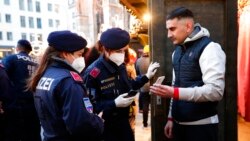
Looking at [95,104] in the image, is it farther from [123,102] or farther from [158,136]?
[158,136]

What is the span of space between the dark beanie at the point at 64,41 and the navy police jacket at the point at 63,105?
0.11 m

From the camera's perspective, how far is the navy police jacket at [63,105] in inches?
76.4

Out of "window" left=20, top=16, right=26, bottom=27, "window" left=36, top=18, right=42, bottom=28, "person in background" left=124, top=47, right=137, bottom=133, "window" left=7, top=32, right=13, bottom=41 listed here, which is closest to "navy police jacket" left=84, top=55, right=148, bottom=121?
"person in background" left=124, top=47, right=137, bottom=133

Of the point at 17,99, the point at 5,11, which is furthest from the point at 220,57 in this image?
the point at 5,11

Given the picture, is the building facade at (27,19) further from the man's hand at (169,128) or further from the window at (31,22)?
the man's hand at (169,128)

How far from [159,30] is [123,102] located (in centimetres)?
91

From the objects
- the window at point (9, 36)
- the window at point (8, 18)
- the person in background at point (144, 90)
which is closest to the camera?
the person in background at point (144, 90)

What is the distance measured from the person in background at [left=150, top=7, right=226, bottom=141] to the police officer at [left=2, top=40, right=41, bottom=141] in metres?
3.04

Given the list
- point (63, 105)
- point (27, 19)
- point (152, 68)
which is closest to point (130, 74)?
point (152, 68)

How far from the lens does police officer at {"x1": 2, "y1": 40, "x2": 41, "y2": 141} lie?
4652mm

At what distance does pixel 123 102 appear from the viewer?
2.71 m

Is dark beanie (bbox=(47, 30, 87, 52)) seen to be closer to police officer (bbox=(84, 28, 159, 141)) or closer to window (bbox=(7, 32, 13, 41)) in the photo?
police officer (bbox=(84, 28, 159, 141))

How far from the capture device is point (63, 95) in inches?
76.7

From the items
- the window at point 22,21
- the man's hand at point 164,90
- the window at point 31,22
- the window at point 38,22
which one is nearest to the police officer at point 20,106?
the man's hand at point 164,90
